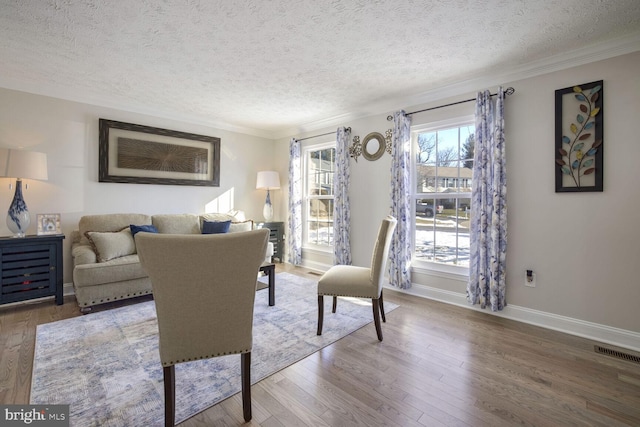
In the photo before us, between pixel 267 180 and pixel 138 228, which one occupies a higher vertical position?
pixel 267 180

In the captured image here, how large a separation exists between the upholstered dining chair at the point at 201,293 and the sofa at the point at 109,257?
5.24 ft

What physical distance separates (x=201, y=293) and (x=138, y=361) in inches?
45.6

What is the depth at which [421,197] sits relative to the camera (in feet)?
11.9

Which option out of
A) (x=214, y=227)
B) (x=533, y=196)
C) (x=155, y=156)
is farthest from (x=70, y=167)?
(x=533, y=196)

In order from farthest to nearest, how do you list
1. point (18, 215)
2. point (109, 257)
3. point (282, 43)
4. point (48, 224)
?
point (48, 224) → point (109, 257) → point (18, 215) → point (282, 43)

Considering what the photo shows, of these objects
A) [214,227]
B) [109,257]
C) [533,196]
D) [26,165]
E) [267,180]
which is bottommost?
[109,257]

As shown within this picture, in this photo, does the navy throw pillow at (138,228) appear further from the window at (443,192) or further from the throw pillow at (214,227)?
the window at (443,192)

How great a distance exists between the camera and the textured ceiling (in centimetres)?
198

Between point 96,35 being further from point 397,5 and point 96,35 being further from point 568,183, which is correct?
point 568,183

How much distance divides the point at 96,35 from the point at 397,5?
93.1 inches

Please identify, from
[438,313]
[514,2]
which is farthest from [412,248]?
[514,2]

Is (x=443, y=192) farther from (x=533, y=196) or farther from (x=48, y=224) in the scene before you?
(x=48, y=224)

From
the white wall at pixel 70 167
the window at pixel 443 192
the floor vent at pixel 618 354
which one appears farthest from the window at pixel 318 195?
the floor vent at pixel 618 354

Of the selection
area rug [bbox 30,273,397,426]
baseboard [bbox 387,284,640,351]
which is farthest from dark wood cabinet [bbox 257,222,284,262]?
baseboard [bbox 387,284,640,351]
